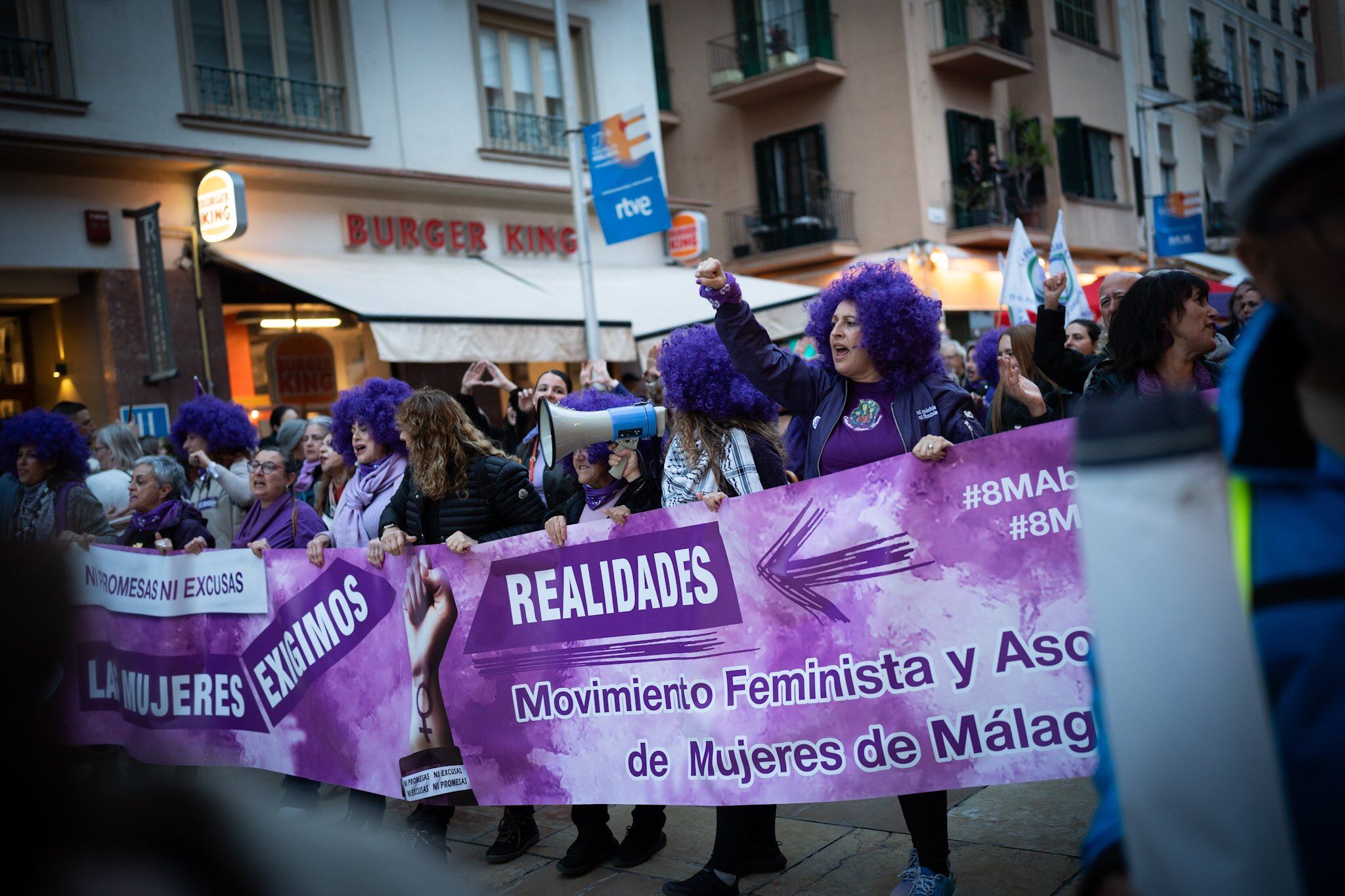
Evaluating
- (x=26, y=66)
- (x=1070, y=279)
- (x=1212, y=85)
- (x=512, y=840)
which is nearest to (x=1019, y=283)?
(x=1070, y=279)

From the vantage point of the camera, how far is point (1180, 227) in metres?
21.9

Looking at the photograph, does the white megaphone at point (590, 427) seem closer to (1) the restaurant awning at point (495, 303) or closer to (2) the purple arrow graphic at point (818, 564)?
(2) the purple arrow graphic at point (818, 564)

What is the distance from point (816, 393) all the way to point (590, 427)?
0.88 meters

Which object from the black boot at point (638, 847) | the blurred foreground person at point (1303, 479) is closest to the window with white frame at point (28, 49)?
the black boot at point (638, 847)

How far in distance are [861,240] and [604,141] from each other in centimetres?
1191

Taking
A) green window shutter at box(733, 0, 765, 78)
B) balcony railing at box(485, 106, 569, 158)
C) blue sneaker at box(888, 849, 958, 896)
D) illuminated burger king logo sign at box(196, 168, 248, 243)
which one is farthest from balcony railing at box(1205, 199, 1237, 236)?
blue sneaker at box(888, 849, 958, 896)

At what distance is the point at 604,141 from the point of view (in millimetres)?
12039

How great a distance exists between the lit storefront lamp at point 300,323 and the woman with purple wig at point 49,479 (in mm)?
6302

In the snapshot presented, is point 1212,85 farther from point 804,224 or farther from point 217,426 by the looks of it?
point 217,426

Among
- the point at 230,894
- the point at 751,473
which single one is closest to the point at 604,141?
the point at 751,473

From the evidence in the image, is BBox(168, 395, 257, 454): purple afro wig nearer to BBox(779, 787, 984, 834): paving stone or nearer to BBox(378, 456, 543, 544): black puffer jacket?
BBox(378, 456, 543, 544): black puffer jacket

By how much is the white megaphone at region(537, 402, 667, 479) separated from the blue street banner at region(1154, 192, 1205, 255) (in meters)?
19.5

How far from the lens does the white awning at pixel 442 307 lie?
11609 millimetres

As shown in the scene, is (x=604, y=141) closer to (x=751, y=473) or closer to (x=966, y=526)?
(x=751, y=473)
